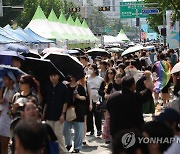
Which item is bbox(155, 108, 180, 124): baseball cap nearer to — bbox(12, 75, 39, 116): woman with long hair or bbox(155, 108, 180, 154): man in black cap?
bbox(155, 108, 180, 154): man in black cap

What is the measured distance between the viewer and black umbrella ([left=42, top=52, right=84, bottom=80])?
369 inches

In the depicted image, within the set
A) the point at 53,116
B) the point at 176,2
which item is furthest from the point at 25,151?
the point at 176,2

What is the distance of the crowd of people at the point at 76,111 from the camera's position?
13.4ft

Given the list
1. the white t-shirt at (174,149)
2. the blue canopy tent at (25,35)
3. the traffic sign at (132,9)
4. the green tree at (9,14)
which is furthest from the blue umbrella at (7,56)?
the green tree at (9,14)

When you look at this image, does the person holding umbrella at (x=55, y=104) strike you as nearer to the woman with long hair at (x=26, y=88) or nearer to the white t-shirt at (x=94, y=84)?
the woman with long hair at (x=26, y=88)

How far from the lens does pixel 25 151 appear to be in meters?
3.95

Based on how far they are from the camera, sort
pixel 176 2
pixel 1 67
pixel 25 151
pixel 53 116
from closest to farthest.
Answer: pixel 25 151, pixel 1 67, pixel 53 116, pixel 176 2

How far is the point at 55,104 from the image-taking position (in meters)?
8.40

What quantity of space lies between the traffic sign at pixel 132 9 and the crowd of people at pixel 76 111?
3523 cm

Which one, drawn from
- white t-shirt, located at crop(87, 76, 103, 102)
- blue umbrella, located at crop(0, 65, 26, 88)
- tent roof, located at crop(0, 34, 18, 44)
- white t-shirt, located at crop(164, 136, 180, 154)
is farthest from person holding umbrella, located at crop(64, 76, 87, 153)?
tent roof, located at crop(0, 34, 18, 44)

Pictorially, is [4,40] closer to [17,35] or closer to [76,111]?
[17,35]

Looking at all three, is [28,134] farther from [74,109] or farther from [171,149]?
[74,109]

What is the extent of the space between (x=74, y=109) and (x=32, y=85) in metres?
2.44

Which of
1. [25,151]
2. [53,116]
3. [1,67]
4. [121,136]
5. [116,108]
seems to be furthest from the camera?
[53,116]
